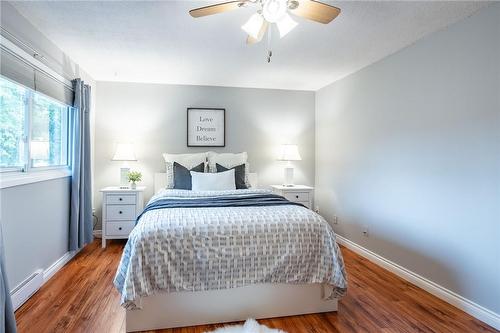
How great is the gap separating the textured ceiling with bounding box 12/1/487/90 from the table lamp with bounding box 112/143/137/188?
0.93 meters

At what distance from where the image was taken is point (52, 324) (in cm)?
197

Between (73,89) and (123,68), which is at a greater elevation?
(123,68)

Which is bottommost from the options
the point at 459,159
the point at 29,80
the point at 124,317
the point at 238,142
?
the point at 124,317

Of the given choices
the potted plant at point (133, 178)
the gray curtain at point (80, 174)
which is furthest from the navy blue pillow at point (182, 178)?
the gray curtain at point (80, 174)

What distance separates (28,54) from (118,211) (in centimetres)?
202

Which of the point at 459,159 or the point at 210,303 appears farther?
the point at 459,159

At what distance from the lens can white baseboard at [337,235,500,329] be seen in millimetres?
2053

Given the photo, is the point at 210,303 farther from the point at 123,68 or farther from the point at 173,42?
the point at 123,68

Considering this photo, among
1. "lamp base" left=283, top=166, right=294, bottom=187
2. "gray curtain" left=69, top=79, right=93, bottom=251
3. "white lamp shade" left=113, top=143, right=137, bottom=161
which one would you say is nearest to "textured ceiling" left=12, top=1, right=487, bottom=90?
"gray curtain" left=69, top=79, right=93, bottom=251

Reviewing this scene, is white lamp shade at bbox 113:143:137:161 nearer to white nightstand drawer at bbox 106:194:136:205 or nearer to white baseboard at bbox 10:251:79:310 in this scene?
white nightstand drawer at bbox 106:194:136:205

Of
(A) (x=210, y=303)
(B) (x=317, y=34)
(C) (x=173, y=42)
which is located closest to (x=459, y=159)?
(B) (x=317, y=34)

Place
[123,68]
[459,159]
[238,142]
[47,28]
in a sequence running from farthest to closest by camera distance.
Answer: [238,142] < [123,68] < [47,28] < [459,159]

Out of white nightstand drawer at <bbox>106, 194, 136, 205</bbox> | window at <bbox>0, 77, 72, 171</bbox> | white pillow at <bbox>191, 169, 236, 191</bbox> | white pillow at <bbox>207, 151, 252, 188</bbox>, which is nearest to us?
window at <bbox>0, 77, 72, 171</bbox>

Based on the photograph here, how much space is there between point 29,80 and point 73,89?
2.92 ft
